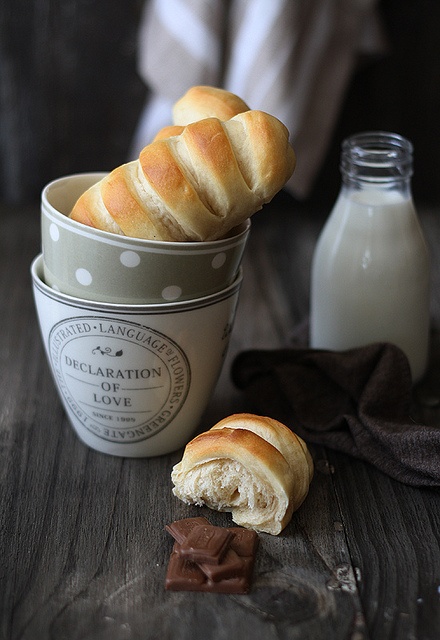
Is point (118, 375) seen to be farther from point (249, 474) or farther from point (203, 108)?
point (203, 108)

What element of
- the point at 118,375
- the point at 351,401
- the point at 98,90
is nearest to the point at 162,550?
the point at 118,375

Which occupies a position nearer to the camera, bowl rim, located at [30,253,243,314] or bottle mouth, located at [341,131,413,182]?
bowl rim, located at [30,253,243,314]

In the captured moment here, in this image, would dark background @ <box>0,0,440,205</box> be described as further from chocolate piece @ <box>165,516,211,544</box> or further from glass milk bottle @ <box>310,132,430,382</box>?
chocolate piece @ <box>165,516,211,544</box>

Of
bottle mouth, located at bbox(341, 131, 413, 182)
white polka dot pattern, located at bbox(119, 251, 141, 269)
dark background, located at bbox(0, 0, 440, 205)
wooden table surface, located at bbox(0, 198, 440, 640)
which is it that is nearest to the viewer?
wooden table surface, located at bbox(0, 198, 440, 640)

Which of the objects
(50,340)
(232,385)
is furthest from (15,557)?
→ (232,385)

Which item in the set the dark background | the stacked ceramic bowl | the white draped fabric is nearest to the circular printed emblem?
the stacked ceramic bowl

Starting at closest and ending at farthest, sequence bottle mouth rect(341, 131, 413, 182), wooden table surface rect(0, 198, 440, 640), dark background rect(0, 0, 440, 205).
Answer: wooden table surface rect(0, 198, 440, 640)
bottle mouth rect(341, 131, 413, 182)
dark background rect(0, 0, 440, 205)

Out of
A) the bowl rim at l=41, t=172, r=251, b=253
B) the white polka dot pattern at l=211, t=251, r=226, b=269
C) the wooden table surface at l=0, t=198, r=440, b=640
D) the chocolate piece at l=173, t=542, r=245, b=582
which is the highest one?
the bowl rim at l=41, t=172, r=251, b=253

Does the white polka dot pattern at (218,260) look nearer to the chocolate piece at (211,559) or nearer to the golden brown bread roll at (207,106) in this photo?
the golden brown bread roll at (207,106)
